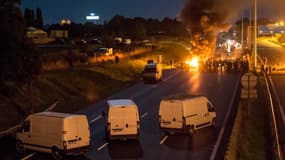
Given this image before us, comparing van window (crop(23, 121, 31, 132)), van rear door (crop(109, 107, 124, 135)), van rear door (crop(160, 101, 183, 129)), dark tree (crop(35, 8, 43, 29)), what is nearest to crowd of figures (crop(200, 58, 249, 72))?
van rear door (crop(160, 101, 183, 129))

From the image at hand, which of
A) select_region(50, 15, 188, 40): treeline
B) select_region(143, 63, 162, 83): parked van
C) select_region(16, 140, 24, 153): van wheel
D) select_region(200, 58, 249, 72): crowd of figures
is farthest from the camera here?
select_region(50, 15, 188, 40): treeline

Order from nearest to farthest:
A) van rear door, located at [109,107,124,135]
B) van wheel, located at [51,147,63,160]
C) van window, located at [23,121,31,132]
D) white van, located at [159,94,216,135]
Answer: van wheel, located at [51,147,63,160] < van window, located at [23,121,31,132] < van rear door, located at [109,107,124,135] < white van, located at [159,94,216,135]

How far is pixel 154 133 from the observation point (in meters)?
29.5

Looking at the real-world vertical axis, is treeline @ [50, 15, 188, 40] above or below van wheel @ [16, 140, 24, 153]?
above

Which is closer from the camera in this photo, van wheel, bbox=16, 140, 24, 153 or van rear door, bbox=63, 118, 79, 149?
van rear door, bbox=63, 118, 79, 149

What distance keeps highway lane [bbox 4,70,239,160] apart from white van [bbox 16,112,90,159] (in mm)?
606

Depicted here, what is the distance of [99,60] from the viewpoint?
64.4 metres

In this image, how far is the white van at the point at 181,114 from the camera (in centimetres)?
2798

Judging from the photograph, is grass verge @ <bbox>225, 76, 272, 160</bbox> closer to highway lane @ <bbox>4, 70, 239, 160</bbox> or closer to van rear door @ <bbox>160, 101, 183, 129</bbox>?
highway lane @ <bbox>4, 70, 239, 160</bbox>

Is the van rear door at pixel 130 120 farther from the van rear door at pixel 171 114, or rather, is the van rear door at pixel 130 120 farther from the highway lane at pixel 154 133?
the van rear door at pixel 171 114

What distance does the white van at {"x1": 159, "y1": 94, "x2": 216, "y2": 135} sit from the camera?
27984mm

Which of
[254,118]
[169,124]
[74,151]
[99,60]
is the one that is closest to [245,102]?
[254,118]

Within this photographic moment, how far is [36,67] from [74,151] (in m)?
8.59

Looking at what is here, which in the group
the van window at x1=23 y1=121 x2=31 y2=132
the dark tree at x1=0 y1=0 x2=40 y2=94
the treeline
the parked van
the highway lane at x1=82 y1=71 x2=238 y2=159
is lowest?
the highway lane at x1=82 y1=71 x2=238 y2=159
